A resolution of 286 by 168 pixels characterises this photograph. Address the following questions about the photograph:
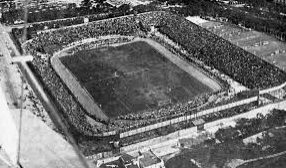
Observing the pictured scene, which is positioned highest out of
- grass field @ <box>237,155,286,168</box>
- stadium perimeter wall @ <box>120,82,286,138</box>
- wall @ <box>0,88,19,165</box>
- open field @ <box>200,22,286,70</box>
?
wall @ <box>0,88,19,165</box>

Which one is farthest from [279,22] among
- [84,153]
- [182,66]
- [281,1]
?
[84,153]

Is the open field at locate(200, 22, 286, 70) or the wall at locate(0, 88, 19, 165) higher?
the wall at locate(0, 88, 19, 165)

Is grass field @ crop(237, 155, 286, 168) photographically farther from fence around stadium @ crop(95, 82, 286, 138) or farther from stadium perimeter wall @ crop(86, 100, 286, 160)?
fence around stadium @ crop(95, 82, 286, 138)

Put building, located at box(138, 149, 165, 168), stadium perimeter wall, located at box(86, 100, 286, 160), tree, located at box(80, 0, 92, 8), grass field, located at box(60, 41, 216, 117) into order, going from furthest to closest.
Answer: tree, located at box(80, 0, 92, 8) → grass field, located at box(60, 41, 216, 117) → stadium perimeter wall, located at box(86, 100, 286, 160) → building, located at box(138, 149, 165, 168)

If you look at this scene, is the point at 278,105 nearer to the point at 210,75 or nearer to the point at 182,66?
the point at 210,75

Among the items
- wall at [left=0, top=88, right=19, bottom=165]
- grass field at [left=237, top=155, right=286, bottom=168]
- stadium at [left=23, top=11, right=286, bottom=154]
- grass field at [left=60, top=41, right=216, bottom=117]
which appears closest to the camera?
wall at [left=0, top=88, right=19, bottom=165]

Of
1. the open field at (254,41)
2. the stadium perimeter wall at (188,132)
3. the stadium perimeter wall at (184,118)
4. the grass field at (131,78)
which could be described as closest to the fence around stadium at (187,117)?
the stadium perimeter wall at (184,118)

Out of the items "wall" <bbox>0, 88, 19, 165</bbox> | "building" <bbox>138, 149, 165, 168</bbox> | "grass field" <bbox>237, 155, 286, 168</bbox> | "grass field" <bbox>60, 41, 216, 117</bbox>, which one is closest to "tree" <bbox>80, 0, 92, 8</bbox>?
"grass field" <bbox>60, 41, 216, 117</bbox>
